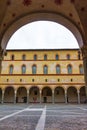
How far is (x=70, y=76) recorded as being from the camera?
121 ft

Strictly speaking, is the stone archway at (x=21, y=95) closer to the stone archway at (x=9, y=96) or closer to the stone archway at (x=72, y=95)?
the stone archway at (x=9, y=96)

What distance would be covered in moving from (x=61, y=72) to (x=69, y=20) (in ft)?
104

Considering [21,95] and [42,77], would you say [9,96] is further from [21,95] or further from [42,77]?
[42,77]

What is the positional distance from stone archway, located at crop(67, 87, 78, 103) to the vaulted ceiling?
100ft

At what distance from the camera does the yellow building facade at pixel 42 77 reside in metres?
36.9

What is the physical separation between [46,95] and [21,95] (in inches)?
204

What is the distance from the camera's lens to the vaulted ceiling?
8219mm

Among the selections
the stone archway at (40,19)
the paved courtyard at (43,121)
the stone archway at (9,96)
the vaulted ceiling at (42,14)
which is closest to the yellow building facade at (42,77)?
the stone archway at (9,96)

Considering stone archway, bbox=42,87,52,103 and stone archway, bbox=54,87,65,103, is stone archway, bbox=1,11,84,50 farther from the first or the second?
stone archway, bbox=54,87,65,103

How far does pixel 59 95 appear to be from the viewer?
3897cm

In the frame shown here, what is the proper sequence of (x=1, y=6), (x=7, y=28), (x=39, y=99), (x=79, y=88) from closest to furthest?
(x=1, y=6), (x=7, y=28), (x=79, y=88), (x=39, y=99)

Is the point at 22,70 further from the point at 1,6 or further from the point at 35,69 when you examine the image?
the point at 1,6

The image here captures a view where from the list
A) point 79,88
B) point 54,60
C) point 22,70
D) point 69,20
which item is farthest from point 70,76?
point 69,20

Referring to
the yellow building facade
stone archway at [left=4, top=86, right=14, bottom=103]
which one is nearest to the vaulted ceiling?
the yellow building facade
